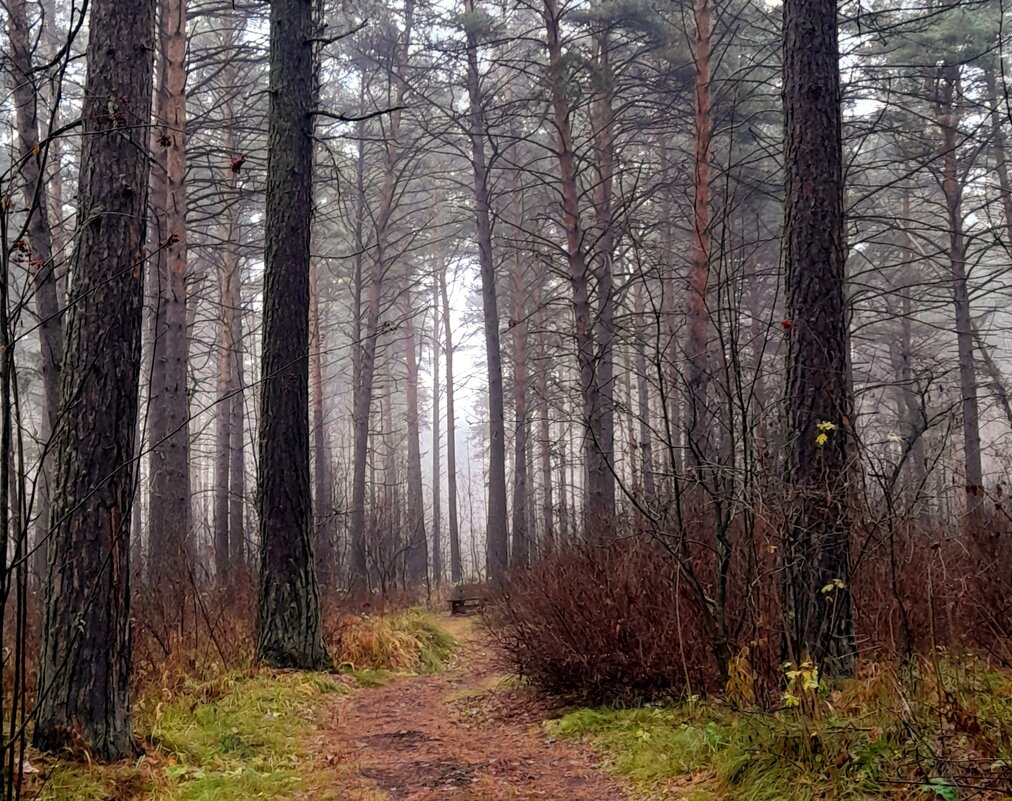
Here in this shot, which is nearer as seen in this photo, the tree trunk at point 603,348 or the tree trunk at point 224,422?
the tree trunk at point 603,348

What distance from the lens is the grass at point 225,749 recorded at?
4105 mm

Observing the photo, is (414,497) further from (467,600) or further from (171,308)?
(171,308)

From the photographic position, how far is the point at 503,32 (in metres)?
15.2

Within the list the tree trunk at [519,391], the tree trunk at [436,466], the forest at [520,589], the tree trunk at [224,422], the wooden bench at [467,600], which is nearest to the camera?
the forest at [520,589]

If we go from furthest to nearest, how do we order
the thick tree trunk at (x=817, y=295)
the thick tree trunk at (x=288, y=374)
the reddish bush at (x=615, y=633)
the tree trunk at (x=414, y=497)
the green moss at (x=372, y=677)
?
1. the tree trunk at (x=414, y=497)
2. the green moss at (x=372, y=677)
3. the thick tree trunk at (x=288, y=374)
4. the reddish bush at (x=615, y=633)
5. the thick tree trunk at (x=817, y=295)

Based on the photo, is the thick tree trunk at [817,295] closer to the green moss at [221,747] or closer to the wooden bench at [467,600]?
the green moss at [221,747]

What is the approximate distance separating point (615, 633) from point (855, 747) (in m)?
2.19

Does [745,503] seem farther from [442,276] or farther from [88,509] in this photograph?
[442,276]

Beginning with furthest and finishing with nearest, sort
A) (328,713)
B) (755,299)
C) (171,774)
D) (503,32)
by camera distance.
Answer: (755,299) < (503,32) < (328,713) < (171,774)

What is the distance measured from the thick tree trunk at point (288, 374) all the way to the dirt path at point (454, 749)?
38.4 inches

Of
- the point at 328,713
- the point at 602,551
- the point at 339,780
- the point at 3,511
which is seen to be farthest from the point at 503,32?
the point at 3,511

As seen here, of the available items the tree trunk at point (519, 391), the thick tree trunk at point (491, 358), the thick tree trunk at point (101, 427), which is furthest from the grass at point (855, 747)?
the tree trunk at point (519, 391)

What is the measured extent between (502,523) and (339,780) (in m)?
10.9

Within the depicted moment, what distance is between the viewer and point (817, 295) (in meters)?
5.61
